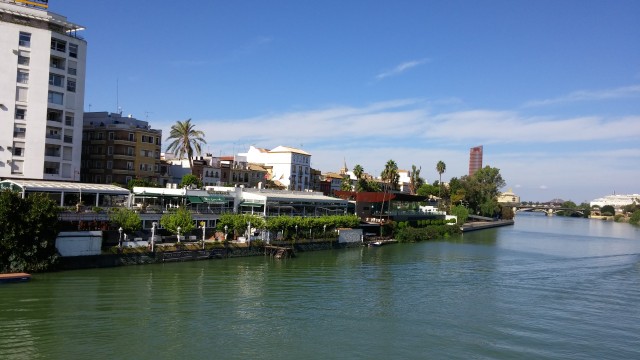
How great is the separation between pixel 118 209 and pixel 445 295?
30.5 m

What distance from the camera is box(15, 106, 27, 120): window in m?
56.3

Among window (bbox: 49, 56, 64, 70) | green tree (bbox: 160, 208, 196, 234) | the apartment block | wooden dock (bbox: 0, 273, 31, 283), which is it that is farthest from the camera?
the apartment block

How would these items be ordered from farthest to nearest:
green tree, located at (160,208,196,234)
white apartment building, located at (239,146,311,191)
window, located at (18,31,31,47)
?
white apartment building, located at (239,146,311,191) < window, located at (18,31,31,47) < green tree, located at (160,208,196,234)

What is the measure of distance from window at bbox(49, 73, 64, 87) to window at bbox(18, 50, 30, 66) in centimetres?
273

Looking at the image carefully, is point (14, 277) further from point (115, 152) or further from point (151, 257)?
point (115, 152)

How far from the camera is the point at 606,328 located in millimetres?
33094

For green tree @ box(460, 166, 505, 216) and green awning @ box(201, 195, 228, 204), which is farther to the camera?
green tree @ box(460, 166, 505, 216)

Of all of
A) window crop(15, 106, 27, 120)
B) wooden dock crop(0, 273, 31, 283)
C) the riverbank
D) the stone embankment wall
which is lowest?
wooden dock crop(0, 273, 31, 283)

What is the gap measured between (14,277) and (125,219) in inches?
506

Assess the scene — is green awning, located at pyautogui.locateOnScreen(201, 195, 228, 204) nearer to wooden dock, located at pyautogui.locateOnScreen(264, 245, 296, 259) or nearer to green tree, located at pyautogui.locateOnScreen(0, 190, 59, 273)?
wooden dock, located at pyautogui.locateOnScreen(264, 245, 296, 259)

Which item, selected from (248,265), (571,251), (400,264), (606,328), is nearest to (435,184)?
(571,251)

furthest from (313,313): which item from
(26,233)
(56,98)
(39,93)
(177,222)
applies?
(56,98)

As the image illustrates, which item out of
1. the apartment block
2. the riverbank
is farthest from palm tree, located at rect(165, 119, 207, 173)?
the riverbank

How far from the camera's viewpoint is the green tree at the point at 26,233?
37.4 metres
